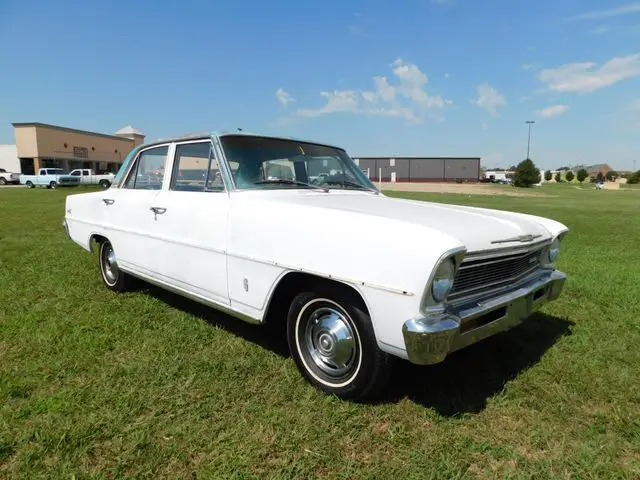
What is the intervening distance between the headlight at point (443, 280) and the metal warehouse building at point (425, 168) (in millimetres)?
70550

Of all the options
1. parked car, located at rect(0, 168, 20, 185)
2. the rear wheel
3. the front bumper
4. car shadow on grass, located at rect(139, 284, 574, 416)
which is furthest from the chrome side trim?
parked car, located at rect(0, 168, 20, 185)

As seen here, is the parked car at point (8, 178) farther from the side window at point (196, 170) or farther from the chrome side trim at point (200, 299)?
the side window at point (196, 170)

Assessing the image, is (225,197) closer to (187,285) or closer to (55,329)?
(187,285)

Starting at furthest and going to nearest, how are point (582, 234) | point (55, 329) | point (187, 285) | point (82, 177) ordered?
point (82, 177) → point (582, 234) → point (55, 329) → point (187, 285)

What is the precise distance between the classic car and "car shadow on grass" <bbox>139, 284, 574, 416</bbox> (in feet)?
0.97

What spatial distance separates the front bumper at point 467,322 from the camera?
2180 millimetres

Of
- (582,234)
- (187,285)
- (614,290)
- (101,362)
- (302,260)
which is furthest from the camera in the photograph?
(582,234)

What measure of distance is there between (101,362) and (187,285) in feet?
2.62

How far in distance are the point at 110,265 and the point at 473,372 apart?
3.79 metres

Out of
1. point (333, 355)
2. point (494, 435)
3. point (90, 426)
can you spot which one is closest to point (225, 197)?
point (333, 355)

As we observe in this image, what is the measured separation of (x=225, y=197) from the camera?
323 centimetres

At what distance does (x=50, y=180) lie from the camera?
34.0 meters

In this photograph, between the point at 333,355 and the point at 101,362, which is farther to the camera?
the point at 101,362

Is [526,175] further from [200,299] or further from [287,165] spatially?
[200,299]
